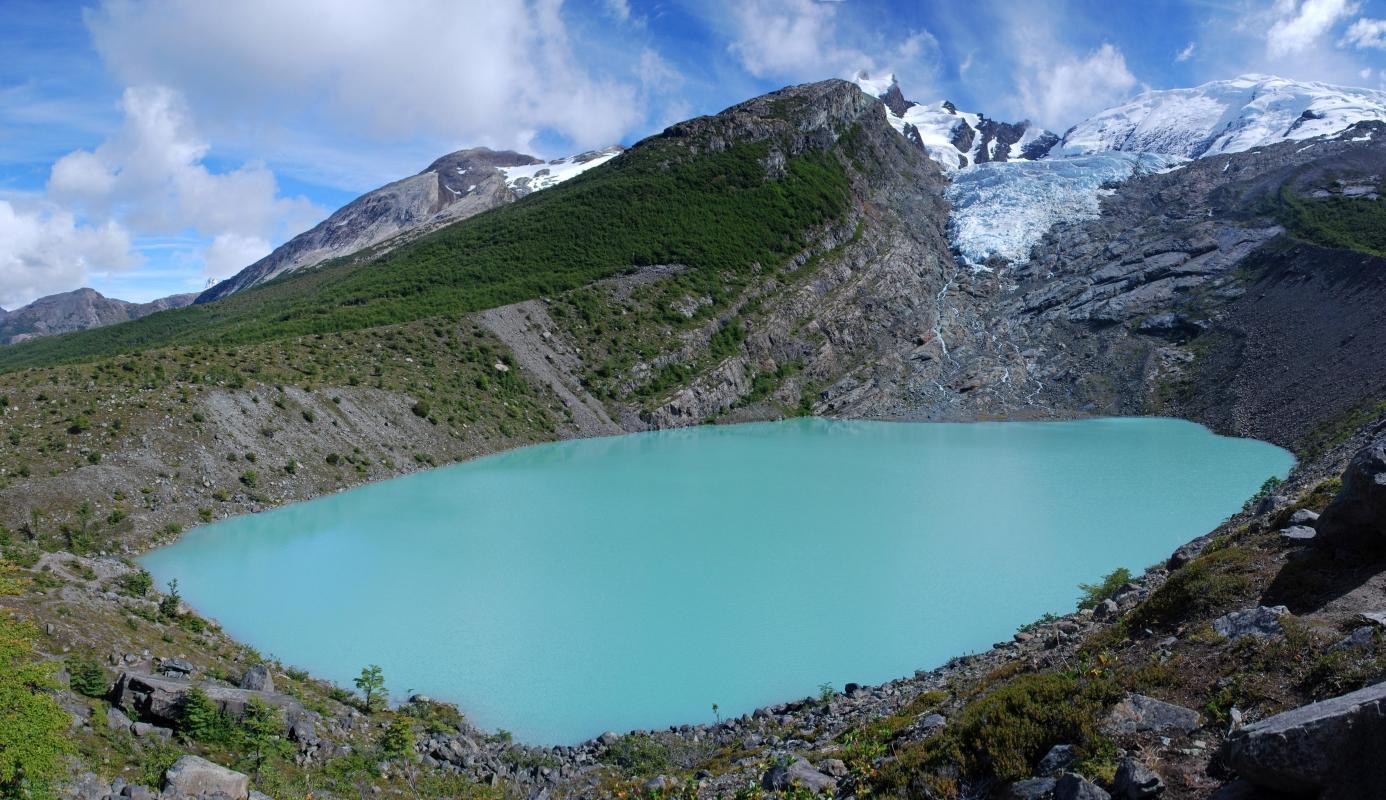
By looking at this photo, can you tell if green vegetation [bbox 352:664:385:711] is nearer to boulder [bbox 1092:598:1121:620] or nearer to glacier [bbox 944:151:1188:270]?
boulder [bbox 1092:598:1121:620]

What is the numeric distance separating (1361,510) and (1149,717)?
161 inches

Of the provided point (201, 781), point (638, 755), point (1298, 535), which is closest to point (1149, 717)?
point (1298, 535)

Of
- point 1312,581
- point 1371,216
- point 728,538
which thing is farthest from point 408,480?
point 1371,216

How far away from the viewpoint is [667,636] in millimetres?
16625

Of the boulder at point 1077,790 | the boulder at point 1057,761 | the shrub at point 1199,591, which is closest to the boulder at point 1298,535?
the shrub at point 1199,591

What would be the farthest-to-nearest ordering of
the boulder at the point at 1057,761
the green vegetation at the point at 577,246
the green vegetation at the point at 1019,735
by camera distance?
the green vegetation at the point at 577,246 → the green vegetation at the point at 1019,735 → the boulder at the point at 1057,761

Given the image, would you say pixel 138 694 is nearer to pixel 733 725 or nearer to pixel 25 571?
pixel 25 571

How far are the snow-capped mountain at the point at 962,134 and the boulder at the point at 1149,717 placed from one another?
14296cm

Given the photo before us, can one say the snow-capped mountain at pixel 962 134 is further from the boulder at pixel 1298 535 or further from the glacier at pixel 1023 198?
the boulder at pixel 1298 535

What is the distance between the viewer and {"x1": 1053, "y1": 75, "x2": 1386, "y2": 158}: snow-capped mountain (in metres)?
104

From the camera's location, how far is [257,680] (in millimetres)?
11930

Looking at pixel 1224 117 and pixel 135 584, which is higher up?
pixel 1224 117

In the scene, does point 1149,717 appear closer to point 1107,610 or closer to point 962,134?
point 1107,610

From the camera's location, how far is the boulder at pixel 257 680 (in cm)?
1183
